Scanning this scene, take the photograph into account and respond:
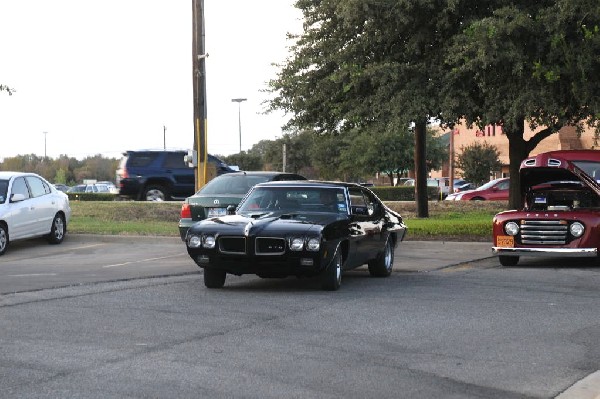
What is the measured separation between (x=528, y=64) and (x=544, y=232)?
4.69 meters

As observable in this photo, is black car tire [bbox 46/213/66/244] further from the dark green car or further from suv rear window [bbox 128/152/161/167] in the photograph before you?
suv rear window [bbox 128/152/161/167]

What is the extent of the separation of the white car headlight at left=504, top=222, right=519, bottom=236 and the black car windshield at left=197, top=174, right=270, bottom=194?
4653 mm

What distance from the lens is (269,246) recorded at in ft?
38.9

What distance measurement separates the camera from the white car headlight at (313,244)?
464 inches

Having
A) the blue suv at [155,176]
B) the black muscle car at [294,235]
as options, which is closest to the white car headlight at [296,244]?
the black muscle car at [294,235]

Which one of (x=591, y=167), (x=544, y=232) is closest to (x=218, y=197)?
(x=544, y=232)

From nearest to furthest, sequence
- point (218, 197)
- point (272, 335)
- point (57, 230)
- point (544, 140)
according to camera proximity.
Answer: point (272, 335) < point (218, 197) < point (57, 230) < point (544, 140)

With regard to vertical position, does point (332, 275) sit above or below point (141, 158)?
below

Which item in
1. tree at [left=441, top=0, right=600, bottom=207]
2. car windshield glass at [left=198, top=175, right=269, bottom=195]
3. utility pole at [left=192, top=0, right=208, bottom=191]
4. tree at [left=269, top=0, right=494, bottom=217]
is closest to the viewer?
car windshield glass at [left=198, top=175, right=269, bottom=195]

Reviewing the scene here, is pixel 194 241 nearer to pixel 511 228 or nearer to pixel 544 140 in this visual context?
pixel 511 228

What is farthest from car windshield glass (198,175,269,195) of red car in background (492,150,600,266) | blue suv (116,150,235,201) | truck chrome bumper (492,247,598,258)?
blue suv (116,150,235,201)

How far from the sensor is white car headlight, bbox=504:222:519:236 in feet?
54.2

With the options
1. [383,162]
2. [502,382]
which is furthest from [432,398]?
[383,162]

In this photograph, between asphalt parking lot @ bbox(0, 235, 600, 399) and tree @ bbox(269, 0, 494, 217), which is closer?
asphalt parking lot @ bbox(0, 235, 600, 399)
